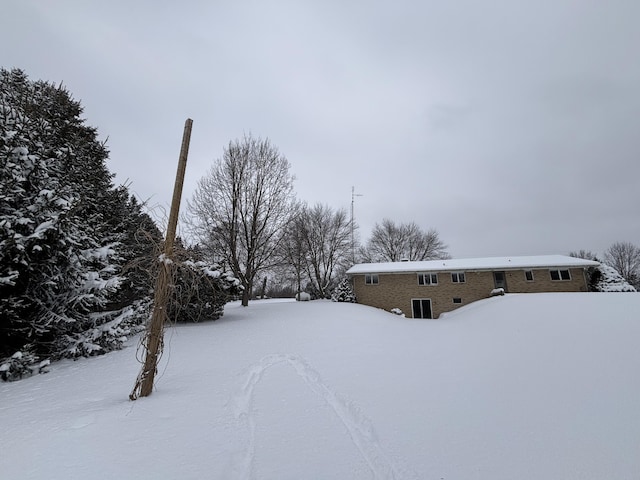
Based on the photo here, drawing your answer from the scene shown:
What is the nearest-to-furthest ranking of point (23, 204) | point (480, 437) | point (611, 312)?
point (480, 437), point (23, 204), point (611, 312)

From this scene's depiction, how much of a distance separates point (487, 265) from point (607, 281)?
7694mm

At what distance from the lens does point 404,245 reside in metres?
40.0

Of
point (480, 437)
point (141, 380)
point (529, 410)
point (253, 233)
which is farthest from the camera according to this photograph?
point (253, 233)

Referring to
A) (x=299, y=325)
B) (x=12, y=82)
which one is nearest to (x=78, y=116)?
(x=12, y=82)

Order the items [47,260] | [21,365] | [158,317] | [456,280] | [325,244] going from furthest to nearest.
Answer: [325,244] < [456,280] < [47,260] < [21,365] < [158,317]

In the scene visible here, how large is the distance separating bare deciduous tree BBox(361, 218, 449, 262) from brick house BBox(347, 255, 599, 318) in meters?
16.2

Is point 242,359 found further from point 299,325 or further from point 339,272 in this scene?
point 339,272

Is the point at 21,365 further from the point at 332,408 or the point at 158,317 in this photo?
the point at 332,408

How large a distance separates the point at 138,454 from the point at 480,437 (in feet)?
12.8

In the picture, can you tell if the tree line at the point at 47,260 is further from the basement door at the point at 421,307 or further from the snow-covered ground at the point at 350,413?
the basement door at the point at 421,307

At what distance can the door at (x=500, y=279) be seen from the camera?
20953 millimetres

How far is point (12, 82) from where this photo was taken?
1016 centimetres

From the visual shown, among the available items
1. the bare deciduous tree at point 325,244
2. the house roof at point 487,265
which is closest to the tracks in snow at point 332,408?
the house roof at point 487,265

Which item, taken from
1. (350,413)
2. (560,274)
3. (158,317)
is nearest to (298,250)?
(560,274)
